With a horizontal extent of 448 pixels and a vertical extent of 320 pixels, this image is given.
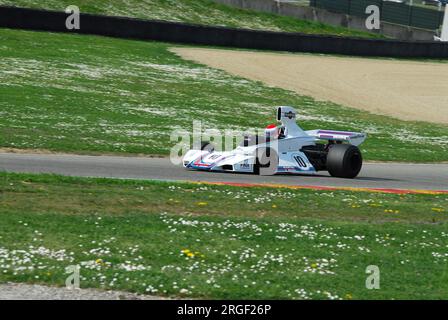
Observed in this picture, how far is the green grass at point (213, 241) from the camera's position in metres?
8.89

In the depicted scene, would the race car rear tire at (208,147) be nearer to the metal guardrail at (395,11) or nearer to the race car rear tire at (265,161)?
the race car rear tire at (265,161)

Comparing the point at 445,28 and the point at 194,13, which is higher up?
the point at 194,13

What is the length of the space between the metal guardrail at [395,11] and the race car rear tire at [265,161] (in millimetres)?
35125

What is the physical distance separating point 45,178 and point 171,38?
80.2 ft

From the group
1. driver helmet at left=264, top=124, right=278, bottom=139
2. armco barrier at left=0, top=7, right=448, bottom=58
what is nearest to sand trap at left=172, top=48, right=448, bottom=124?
armco barrier at left=0, top=7, right=448, bottom=58

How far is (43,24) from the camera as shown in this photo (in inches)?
1344

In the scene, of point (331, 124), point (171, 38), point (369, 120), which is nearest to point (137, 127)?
point (331, 124)

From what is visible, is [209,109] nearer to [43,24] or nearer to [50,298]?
[43,24]

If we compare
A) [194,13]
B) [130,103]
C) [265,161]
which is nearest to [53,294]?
[265,161]

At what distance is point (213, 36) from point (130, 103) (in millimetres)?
12900

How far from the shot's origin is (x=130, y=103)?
84.0 ft

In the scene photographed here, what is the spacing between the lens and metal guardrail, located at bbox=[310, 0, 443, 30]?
5053cm

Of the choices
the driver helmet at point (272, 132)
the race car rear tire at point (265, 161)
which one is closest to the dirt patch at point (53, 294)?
the race car rear tire at point (265, 161)

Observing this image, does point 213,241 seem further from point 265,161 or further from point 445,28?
point 445,28
